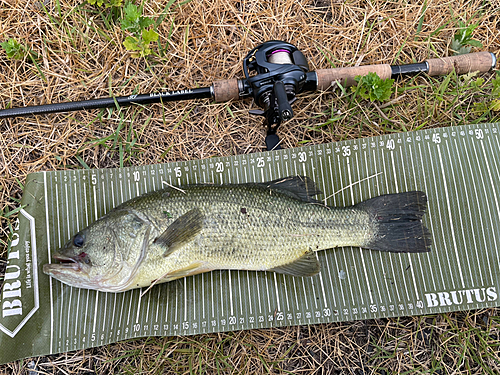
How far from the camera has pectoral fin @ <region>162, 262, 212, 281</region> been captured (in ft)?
8.89

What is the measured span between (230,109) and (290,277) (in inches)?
74.9

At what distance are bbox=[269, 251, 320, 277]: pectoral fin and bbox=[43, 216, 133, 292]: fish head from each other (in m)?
1.37

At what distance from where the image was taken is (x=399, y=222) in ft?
9.26

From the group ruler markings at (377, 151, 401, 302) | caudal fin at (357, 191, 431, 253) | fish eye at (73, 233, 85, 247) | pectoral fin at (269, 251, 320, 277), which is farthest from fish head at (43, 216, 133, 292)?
ruler markings at (377, 151, 401, 302)

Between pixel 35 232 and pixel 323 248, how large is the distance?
2.88 meters

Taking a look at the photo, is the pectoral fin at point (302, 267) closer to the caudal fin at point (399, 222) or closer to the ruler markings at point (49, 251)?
the caudal fin at point (399, 222)

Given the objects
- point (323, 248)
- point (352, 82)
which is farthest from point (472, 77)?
point (323, 248)

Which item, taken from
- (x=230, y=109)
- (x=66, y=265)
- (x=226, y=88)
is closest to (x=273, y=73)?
(x=226, y=88)

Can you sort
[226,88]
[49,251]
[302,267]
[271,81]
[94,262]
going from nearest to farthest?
1. [94,262]
2. [302,267]
3. [271,81]
4. [49,251]
5. [226,88]

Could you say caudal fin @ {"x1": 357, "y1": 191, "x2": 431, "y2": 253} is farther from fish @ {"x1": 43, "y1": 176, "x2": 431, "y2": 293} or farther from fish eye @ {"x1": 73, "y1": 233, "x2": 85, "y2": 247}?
fish eye @ {"x1": 73, "y1": 233, "x2": 85, "y2": 247}

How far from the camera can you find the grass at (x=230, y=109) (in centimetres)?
294

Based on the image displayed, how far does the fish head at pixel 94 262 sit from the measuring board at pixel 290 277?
455mm

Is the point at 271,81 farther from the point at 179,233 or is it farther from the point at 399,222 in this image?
the point at 399,222

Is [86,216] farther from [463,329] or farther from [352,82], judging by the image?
[463,329]
